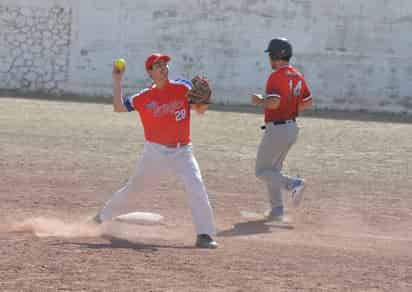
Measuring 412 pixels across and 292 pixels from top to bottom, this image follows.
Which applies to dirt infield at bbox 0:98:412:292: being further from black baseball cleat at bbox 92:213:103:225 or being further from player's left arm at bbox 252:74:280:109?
player's left arm at bbox 252:74:280:109

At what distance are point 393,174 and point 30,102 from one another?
1239 cm

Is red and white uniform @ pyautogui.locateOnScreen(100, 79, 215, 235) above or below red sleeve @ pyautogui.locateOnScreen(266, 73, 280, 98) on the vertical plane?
below

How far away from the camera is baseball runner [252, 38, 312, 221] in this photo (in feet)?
31.3

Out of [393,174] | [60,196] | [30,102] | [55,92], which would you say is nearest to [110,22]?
[55,92]

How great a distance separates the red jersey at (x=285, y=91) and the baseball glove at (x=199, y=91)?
130cm

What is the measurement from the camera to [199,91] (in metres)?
8.20

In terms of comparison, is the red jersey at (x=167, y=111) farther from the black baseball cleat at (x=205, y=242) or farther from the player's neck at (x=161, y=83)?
the black baseball cleat at (x=205, y=242)

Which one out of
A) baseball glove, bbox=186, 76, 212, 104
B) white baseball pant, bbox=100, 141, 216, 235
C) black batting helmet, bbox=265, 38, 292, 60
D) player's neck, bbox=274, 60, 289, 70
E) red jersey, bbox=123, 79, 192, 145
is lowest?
white baseball pant, bbox=100, 141, 216, 235

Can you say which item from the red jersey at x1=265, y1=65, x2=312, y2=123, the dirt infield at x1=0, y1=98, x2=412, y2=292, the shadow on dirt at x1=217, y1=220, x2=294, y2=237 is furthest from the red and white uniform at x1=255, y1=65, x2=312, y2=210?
the dirt infield at x1=0, y1=98, x2=412, y2=292

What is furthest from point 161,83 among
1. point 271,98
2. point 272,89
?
point 272,89

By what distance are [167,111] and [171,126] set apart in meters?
0.14

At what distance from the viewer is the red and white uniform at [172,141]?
27.2 ft

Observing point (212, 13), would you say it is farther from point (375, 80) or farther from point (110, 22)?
point (375, 80)

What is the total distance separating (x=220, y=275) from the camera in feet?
22.8
